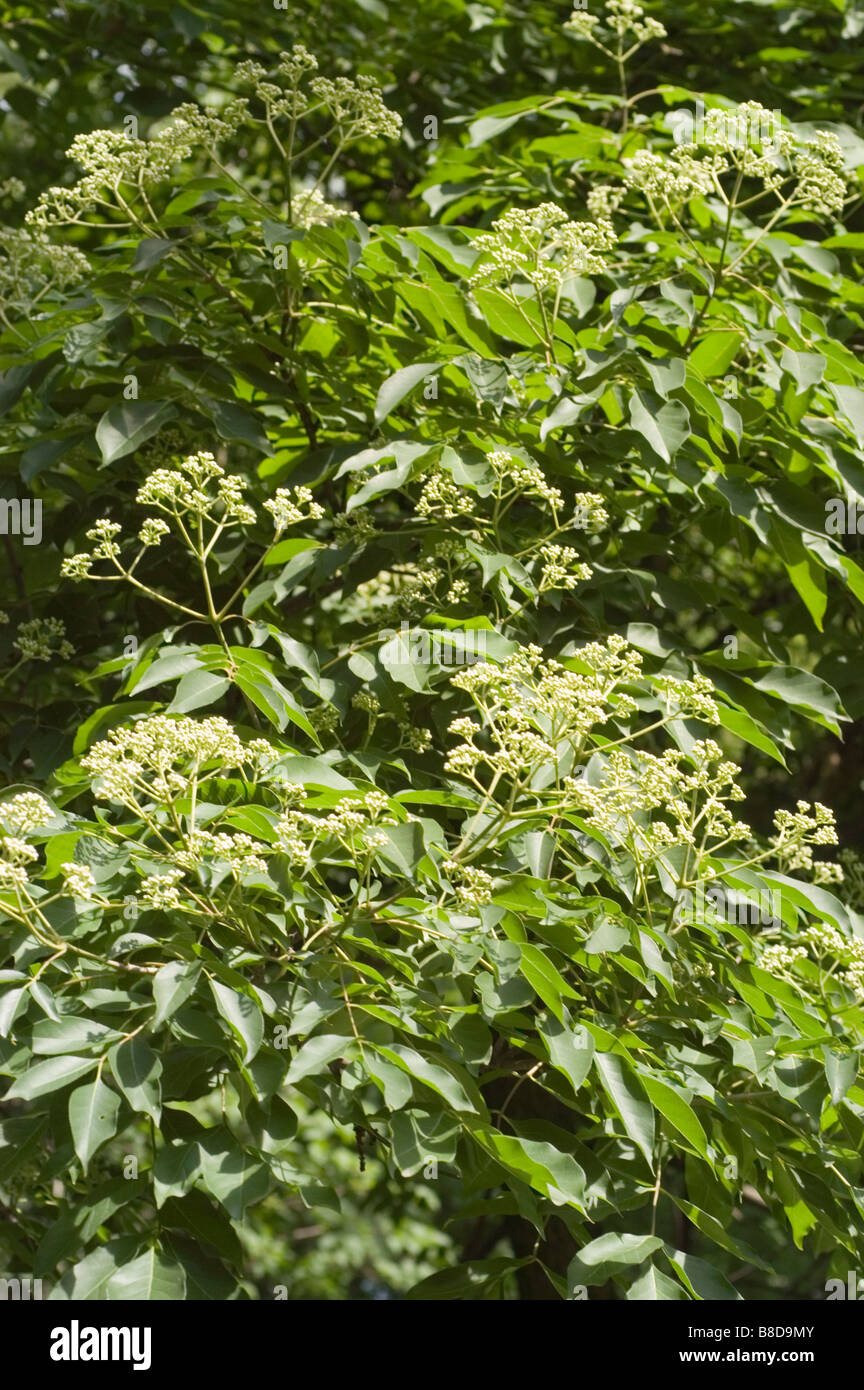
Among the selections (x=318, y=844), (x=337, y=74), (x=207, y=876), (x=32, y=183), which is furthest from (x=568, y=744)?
(x=32, y=183)

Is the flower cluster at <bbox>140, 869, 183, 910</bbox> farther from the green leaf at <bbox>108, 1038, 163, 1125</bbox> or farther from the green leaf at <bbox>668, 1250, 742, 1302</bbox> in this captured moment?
the green leaf at <bbox>668, 1250, 742, 1302</bbox>

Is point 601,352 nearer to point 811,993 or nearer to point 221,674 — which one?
point 221,674

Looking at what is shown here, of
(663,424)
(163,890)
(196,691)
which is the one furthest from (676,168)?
(163,890)

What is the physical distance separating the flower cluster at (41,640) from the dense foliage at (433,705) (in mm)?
18

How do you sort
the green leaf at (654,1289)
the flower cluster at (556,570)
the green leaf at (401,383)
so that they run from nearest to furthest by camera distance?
the green leaf at (654,1289) → the flower cluster at (556,570) → the green leaf at (401,383)

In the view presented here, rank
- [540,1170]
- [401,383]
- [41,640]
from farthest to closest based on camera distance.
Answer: [41,640] < [401,383] < [540,1170]

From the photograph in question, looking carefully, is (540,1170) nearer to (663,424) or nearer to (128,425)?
(663,424)

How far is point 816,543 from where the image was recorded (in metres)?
3.18

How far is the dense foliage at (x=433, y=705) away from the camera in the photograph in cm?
232

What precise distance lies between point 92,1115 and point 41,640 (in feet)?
5.05

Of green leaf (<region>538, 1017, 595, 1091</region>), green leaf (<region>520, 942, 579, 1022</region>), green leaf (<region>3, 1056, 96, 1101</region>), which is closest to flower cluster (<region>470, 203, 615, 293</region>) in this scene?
green leaf (<region>520, 942, 579, 1022</region>)

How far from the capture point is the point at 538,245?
118 inches

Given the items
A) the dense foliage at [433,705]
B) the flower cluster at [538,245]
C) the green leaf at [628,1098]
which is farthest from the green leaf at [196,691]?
the flower cluster at [538,245]

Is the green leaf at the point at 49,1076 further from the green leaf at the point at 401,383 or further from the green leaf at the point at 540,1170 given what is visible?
the green leaf at the point at 401,383
